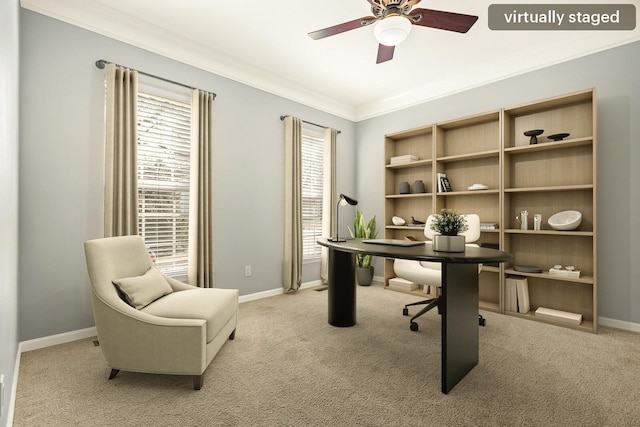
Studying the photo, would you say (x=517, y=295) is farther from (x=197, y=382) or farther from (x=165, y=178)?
(x=165, y=178)

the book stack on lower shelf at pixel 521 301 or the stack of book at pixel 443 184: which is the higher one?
the stack of book at pixel 443 184

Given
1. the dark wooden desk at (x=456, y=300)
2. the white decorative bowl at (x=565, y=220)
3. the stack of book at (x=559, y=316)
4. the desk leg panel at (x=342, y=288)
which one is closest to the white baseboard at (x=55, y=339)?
the desk leg panel at (x=342, y=288)

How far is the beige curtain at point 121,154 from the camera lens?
2598mm

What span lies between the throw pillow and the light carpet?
48cm

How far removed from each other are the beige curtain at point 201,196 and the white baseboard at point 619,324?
152 inches

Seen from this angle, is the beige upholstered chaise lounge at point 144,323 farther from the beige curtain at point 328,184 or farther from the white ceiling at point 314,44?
the beige curtain at point 328,184

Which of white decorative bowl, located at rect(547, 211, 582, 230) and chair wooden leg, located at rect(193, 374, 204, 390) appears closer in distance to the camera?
chair wooden leg, located at rect(193, 374, 204, 390)

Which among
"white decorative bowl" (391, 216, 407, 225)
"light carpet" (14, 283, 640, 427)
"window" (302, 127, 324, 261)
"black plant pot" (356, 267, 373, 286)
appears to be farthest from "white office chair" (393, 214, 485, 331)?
"window" (302, 127, 324, 261)

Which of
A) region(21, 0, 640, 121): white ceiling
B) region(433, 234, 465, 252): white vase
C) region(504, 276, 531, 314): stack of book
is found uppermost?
region(21, 0, 640, 121): white ceiling

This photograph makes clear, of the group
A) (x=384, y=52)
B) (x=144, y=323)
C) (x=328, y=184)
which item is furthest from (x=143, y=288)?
(x=328, y=184)

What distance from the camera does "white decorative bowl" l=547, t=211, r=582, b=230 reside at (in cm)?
291

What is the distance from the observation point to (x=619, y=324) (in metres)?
2.82

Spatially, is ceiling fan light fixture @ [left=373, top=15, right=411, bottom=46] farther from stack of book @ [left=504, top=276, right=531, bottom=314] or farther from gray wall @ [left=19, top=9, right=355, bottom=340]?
stack of book @ [left=504, top=276, right=531, bottom=314]

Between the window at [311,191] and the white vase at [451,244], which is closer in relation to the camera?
the white vase at [451,244]
